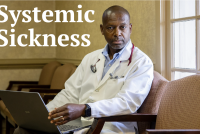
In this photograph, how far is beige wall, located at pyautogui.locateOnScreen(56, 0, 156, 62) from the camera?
8.44ft

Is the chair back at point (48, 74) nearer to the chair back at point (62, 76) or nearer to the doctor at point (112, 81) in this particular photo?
the chair back at point (62, 76)

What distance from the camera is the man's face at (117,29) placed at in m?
2.07

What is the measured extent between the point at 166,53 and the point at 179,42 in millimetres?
179

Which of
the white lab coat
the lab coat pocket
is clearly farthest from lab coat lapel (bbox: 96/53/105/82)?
the lab coat pocket

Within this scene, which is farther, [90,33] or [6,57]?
[6,57]

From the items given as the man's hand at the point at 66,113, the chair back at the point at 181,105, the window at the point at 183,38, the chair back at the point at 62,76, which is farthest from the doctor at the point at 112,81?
the chair back at the point at 62,76

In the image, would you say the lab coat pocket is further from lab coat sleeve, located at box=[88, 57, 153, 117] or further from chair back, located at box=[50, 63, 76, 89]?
chair back, located at box=[50, 63, 76, 89]

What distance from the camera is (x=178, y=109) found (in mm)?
1526

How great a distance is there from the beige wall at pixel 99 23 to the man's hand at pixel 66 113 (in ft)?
3.70

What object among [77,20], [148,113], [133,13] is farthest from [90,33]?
[148,113]

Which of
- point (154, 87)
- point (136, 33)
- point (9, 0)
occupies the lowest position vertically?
point (154, 87)

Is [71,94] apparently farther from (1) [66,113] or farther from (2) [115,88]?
(1) [66,113]

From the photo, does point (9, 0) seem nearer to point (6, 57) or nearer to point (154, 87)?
point (6, 57)

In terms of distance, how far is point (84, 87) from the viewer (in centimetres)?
222
